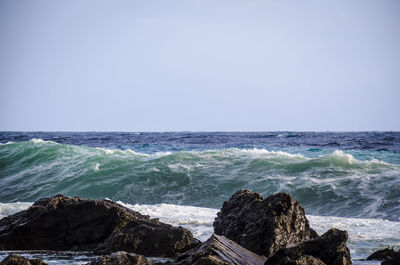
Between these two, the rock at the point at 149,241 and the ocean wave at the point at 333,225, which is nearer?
the rock at the point at 149,241

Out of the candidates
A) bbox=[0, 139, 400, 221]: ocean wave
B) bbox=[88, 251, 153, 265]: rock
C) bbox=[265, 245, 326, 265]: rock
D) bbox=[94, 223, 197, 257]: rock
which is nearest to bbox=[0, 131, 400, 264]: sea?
bbox=[0, 139, 400, 221]: ocean wave

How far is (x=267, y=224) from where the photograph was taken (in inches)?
195

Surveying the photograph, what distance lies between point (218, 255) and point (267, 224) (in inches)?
51.9

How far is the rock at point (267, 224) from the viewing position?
15.9 ft

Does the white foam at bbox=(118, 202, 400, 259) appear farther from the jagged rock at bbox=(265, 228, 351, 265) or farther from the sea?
the jagged rock at bbox=(265, 228, 351, 265)

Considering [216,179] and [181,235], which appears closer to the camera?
[181,235]

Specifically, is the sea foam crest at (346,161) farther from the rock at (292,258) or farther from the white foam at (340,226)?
the rock at (292,258)

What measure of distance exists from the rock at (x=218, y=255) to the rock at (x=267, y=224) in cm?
48

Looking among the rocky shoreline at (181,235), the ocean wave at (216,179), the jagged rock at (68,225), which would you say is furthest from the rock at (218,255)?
the ocean wave at (216,179)

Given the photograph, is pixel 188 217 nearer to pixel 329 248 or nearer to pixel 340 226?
pixel 340 226

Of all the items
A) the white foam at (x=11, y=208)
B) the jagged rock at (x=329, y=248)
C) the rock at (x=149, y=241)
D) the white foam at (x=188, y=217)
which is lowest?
the white foam at (x=11, y=208)

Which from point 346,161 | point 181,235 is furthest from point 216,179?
point 181,235

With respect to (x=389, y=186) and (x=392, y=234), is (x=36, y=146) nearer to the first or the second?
(x=389, y=186)

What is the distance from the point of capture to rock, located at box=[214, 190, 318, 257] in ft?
15.9
